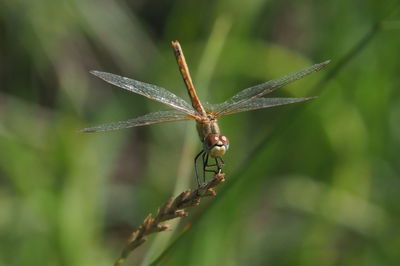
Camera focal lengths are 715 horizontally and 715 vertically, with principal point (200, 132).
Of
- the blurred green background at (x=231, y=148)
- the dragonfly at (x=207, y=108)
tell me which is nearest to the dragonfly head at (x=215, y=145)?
the dragonfly at (x=207, y=108)

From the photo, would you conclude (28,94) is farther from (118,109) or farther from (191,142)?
(191,142)

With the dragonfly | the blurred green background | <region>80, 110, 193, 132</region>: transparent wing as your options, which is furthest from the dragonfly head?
the blurred green background

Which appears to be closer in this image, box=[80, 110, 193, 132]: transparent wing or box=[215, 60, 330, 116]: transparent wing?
box=[80, 110, 193, 132]: transparent wing

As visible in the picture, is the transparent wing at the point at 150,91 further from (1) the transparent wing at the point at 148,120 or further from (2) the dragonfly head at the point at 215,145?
→ (2) the dragonfly head at the point at 215,145

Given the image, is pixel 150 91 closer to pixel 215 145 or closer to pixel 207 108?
pixel 207 108

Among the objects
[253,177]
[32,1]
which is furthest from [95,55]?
[253,177]

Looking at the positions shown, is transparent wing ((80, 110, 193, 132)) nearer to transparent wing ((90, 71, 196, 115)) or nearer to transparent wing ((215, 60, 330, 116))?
transparent wing ((90, 71, 196, 115))
